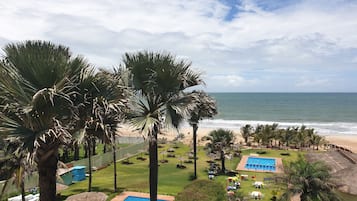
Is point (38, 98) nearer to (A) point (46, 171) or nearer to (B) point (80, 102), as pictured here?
(B) point (80, 102)

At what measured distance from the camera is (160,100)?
6500 millimetres

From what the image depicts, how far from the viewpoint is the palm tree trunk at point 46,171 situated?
14.8ft

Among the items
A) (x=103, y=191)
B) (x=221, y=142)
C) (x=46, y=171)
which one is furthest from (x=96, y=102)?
(x=221, y=142)

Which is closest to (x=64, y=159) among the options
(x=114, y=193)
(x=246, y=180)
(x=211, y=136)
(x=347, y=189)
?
(x=114, y=193)

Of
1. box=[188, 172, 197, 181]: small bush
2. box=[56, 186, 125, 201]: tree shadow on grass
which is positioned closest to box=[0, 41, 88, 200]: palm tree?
box=[56, 186, 125, 201]: tree shadow on grass

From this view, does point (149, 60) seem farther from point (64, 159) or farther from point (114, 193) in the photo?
point (64, 159)

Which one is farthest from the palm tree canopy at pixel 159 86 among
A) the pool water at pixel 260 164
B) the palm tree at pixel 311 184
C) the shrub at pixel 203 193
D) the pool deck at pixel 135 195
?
the pool water at pixel 260 164

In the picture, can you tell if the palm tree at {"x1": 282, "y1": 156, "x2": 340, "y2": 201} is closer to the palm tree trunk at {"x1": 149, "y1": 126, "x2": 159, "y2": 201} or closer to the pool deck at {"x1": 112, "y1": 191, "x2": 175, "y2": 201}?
the palm tree trunk at {"x1": 149, "y1": 126, "x2": 159, "y2": 201}

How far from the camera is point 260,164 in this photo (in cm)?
2900

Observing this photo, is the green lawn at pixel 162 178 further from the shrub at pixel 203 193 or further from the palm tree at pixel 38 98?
the palm tree at pixel 38 98

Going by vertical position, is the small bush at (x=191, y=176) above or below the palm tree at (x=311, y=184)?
below

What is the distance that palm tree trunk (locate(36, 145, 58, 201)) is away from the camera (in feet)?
14.8

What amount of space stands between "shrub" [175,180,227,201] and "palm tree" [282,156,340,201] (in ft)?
12.2

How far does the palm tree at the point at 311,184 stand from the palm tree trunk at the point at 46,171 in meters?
9.62
